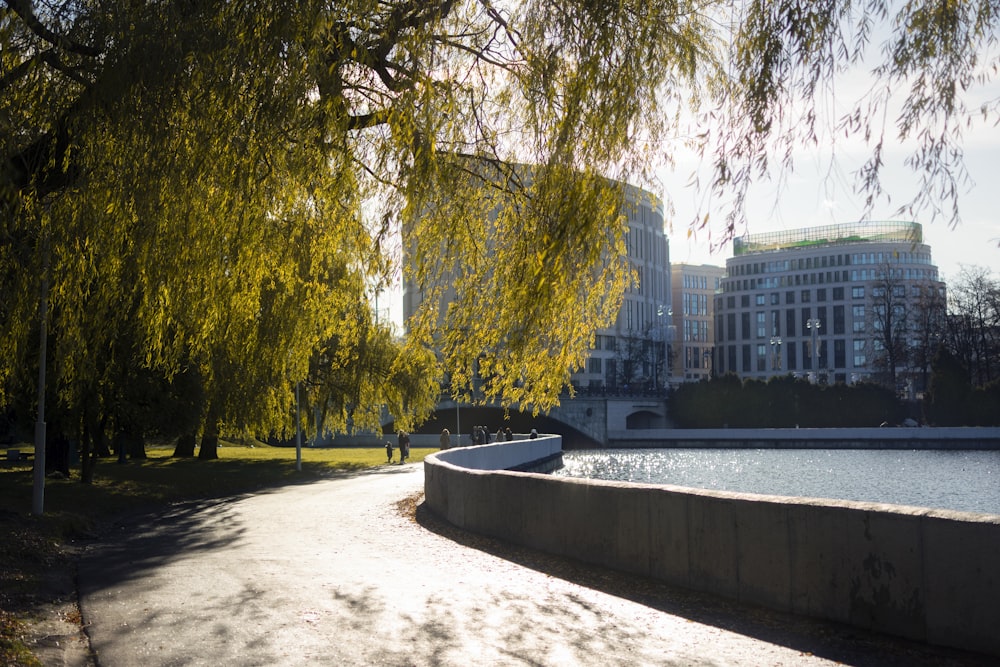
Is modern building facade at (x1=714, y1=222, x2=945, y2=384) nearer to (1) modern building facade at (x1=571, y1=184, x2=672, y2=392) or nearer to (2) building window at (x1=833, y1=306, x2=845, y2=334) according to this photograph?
(2) building window at (x1=833, y1=306, x2=845, y2=334)

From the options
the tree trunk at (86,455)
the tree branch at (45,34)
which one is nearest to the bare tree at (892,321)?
the tree trunk at (86,455)

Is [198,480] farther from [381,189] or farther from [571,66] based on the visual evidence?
[571,66]

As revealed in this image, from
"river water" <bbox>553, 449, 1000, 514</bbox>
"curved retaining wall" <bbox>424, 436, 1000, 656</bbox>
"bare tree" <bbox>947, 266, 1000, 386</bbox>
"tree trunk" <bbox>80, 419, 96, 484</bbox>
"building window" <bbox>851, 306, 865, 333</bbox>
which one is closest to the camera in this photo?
"curved retaining wall" <bbox>424, 436, 1000, 656</bbox>

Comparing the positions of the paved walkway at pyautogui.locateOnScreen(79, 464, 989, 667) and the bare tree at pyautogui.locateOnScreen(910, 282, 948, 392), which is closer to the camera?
the paved walkway at pyautogui.locateOnScreen(79, 464, 989, 667)

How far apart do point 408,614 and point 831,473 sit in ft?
148

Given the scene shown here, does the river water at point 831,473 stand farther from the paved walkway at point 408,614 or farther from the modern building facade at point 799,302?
the modern building facade at point 799,302

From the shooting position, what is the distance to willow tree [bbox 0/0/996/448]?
9070 millimetres

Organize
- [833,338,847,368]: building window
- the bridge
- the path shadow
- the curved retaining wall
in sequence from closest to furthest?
the path shadow, the curved retaining wall, the bridge, [833,338,847,368]: building window

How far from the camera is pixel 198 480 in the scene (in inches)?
1228

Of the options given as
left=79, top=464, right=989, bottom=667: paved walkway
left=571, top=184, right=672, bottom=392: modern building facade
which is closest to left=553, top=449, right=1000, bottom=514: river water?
left=79, top=464, right=989, bottom=667: paved walkway

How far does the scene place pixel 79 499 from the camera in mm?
22781

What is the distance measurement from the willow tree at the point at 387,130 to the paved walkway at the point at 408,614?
261 cm

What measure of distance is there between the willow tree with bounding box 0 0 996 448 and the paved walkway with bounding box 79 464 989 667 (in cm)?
261

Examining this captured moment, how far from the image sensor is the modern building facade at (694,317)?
156000 millimetres
